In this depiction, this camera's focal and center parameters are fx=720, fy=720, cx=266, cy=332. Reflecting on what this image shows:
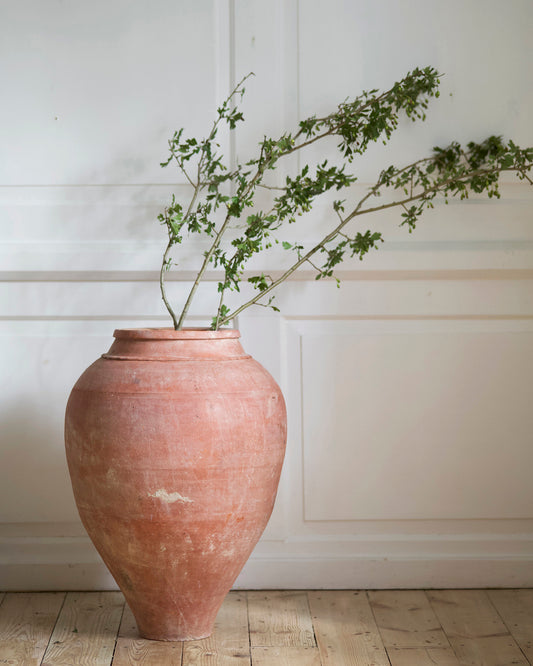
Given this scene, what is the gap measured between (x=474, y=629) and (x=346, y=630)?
11.7 inches

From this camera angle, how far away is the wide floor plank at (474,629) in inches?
59.9

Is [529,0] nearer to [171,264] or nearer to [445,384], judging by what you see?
[445,384]

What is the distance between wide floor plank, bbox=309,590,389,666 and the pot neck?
67cm

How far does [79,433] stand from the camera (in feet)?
4.94

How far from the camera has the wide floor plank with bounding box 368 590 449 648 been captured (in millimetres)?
1602

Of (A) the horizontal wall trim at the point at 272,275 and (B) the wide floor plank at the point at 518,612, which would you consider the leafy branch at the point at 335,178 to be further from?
(B) the wide floor plank at the point at 518,612

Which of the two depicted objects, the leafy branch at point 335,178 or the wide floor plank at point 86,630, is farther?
the leafy branch at point 335,178

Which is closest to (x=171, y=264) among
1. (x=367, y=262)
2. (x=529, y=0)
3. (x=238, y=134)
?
(x=238, y=134)

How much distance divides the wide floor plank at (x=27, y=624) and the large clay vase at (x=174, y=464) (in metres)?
0.24

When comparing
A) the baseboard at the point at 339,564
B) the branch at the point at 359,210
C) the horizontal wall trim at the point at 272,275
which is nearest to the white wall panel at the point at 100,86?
the horizontal wall trim at the point at 272,275

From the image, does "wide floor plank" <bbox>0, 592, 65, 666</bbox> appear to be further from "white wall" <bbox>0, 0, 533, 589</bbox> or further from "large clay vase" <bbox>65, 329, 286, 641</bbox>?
"large clay vase" <bbox>65, 329, 286, 641</bbox>

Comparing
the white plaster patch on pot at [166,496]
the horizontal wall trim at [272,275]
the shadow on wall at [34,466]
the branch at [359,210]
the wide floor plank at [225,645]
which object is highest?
the branch at [359,210]

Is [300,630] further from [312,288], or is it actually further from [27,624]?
[312,288]

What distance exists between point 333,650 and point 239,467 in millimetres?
464
